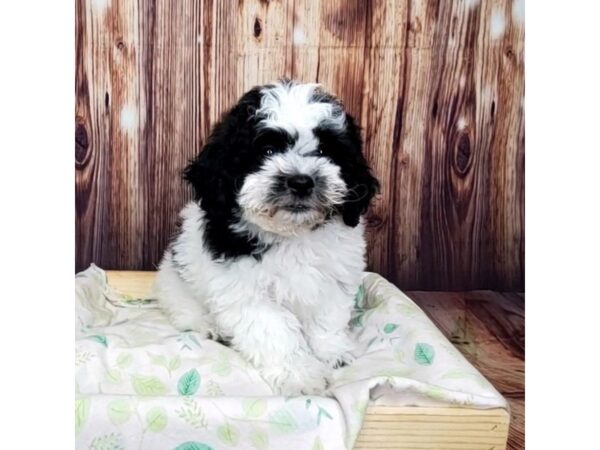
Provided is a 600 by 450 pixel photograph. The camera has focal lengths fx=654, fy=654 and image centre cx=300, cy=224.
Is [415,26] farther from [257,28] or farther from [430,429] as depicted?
[430,429]

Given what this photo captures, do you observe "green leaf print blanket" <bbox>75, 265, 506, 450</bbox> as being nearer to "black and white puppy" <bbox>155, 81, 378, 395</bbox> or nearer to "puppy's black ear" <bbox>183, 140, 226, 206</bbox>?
"black and white puppy" <bbox>155, 81, 378, 395</bbox>

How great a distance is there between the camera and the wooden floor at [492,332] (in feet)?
5.39

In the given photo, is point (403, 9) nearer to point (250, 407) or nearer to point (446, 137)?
point (446, 137)

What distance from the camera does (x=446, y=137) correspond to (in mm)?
2088

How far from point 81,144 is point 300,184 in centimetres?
69

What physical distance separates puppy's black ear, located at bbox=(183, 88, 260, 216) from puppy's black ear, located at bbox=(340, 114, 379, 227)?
28 centimetres

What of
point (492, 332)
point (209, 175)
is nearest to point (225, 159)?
point (209, 175)

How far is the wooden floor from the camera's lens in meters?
1.64

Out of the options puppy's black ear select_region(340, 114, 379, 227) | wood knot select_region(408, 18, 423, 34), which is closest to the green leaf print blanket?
puppy's black ear select_region(340, 114, 379, 227)

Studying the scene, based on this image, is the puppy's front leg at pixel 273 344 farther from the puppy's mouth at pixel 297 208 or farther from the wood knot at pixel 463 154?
the wood knot at pixel 463 154

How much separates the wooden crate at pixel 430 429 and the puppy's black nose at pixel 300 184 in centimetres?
57

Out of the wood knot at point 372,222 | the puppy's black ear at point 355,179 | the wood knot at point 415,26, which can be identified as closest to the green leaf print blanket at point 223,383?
the wood knot at point 372,222
